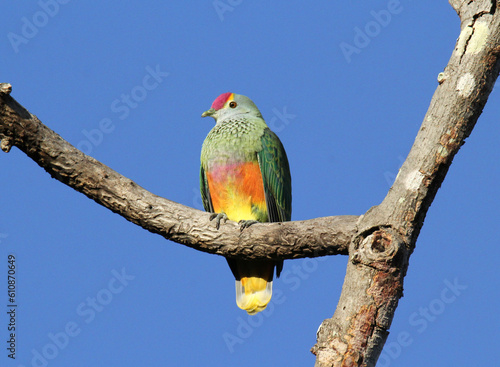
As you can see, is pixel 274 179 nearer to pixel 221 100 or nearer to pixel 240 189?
pixel 240 189

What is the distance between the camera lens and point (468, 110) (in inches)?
135

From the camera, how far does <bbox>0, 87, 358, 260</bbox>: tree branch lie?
3.77 m

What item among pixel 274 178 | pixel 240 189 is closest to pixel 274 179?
pixel 274 178

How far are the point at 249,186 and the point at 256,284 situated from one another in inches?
40.6

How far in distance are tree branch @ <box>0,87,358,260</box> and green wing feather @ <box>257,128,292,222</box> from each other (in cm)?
131

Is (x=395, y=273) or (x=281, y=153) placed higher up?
A: (x=281, y=153)

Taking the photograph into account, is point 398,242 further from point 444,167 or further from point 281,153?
point 281,153

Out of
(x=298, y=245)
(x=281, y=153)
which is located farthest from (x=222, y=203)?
(x=298, y=245)

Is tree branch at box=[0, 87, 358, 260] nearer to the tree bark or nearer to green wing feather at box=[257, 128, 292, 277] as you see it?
the tree bark

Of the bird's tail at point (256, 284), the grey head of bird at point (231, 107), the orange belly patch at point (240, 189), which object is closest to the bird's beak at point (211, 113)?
the grey head of bird at point (231, 107)

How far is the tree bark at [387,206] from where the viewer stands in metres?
3.30

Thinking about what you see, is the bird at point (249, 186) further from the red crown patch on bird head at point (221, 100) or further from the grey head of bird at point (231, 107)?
the red crown patch on bird head at point (221, 100)

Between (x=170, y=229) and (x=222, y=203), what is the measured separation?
136cm

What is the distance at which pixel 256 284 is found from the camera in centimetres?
536
